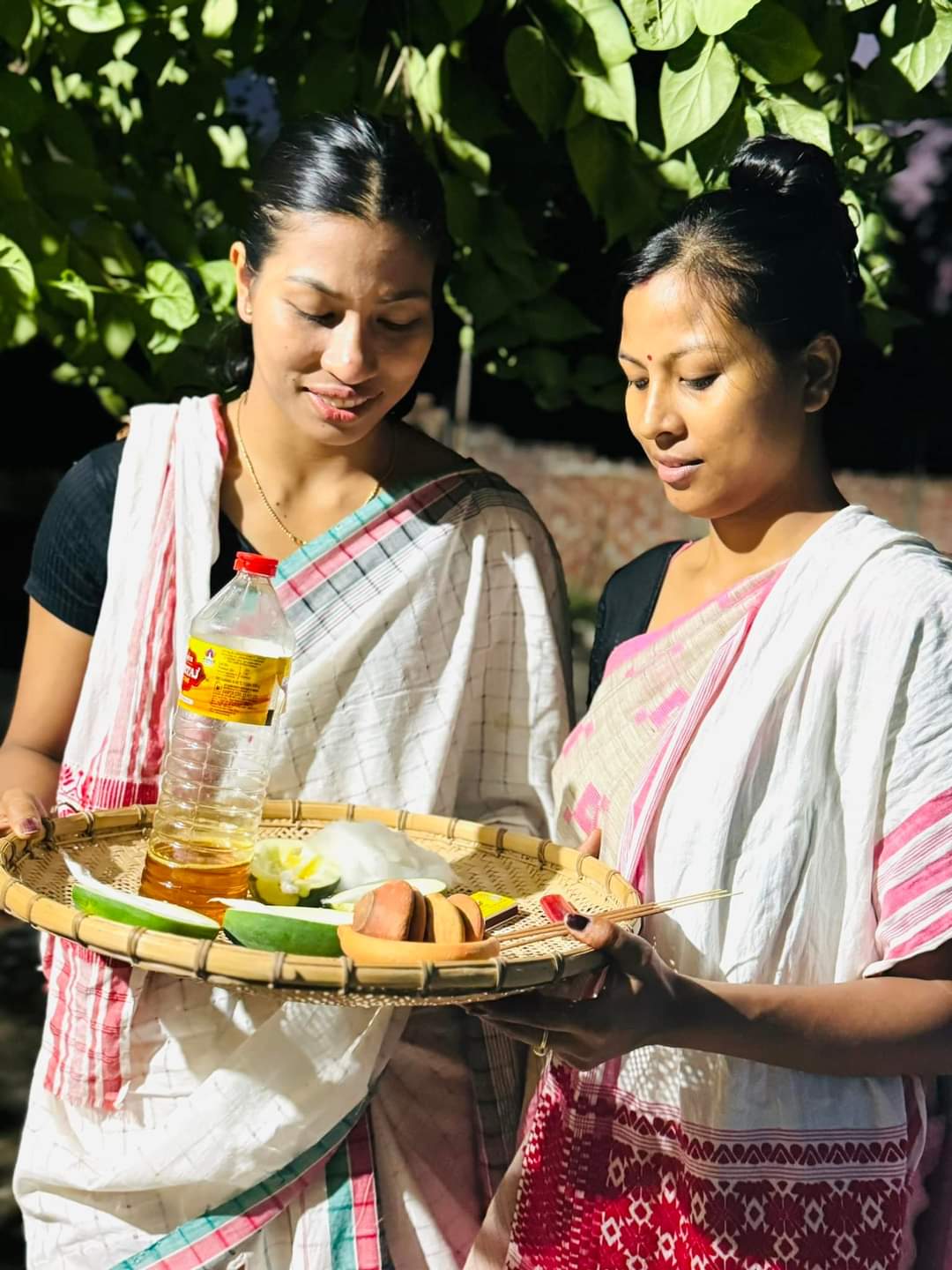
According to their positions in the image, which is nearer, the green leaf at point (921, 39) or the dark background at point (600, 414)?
the green leaf at point (921, 39)

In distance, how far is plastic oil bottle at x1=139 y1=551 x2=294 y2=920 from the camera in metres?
1.94

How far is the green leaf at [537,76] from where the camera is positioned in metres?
2.50

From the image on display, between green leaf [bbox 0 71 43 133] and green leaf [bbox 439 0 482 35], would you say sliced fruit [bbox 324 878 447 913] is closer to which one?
green leaf [bbox 439 0 482 35]

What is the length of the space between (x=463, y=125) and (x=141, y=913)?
1.71m

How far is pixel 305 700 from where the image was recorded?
234cm

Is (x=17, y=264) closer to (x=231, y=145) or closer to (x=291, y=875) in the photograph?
(x=231, y=145)

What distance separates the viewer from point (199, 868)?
203 centimetres

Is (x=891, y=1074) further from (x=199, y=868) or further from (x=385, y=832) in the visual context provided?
(x=199, y=868)

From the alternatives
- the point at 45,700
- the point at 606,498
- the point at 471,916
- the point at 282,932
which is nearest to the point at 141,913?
the point at 282,932

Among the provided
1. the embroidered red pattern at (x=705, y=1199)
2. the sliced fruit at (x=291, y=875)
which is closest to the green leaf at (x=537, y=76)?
the sliced fruit at (x=291, y=875)

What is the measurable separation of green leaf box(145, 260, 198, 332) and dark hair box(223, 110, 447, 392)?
60 cm

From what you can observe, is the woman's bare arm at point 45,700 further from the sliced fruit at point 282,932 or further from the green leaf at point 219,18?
the green leaf at point 219,18

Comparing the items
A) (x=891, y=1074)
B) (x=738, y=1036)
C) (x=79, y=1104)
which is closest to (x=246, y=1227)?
(x=79, y=1104)

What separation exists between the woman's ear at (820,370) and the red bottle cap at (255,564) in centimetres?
78
